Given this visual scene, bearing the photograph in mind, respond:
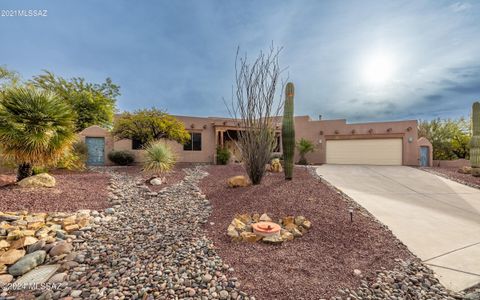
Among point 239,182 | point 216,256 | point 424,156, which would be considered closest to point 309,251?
point 216,256

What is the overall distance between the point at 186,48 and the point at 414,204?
12.2 m

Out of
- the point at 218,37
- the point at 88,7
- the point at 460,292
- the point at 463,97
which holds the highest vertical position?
the point at 218,37

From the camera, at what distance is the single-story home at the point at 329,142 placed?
13438 mm

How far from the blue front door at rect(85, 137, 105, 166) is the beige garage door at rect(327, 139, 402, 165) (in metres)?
16.8

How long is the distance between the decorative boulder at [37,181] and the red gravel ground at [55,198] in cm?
15

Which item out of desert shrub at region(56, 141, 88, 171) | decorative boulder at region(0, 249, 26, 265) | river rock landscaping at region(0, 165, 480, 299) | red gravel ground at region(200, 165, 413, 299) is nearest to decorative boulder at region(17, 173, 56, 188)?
desert shrub at region(56, 141, 88, 171)

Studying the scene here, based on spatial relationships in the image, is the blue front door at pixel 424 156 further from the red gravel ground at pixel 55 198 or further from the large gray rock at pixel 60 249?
the large gray rock at pixel 60 249

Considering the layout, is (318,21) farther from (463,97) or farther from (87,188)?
(463,97)

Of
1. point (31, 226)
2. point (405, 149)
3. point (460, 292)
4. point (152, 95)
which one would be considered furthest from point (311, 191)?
point (152, 95)

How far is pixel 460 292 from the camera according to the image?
2.26m

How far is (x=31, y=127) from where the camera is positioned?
5.66 metres

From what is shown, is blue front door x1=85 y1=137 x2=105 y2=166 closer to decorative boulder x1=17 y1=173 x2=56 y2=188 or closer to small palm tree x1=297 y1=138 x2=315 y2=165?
decorative boulder x1=17 y1=173 x2=56 y2=188

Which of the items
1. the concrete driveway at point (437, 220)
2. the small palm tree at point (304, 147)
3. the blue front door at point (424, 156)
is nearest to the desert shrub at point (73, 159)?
the concrete driveway at point (437, 220)

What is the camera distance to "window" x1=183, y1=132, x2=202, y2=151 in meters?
15.6
